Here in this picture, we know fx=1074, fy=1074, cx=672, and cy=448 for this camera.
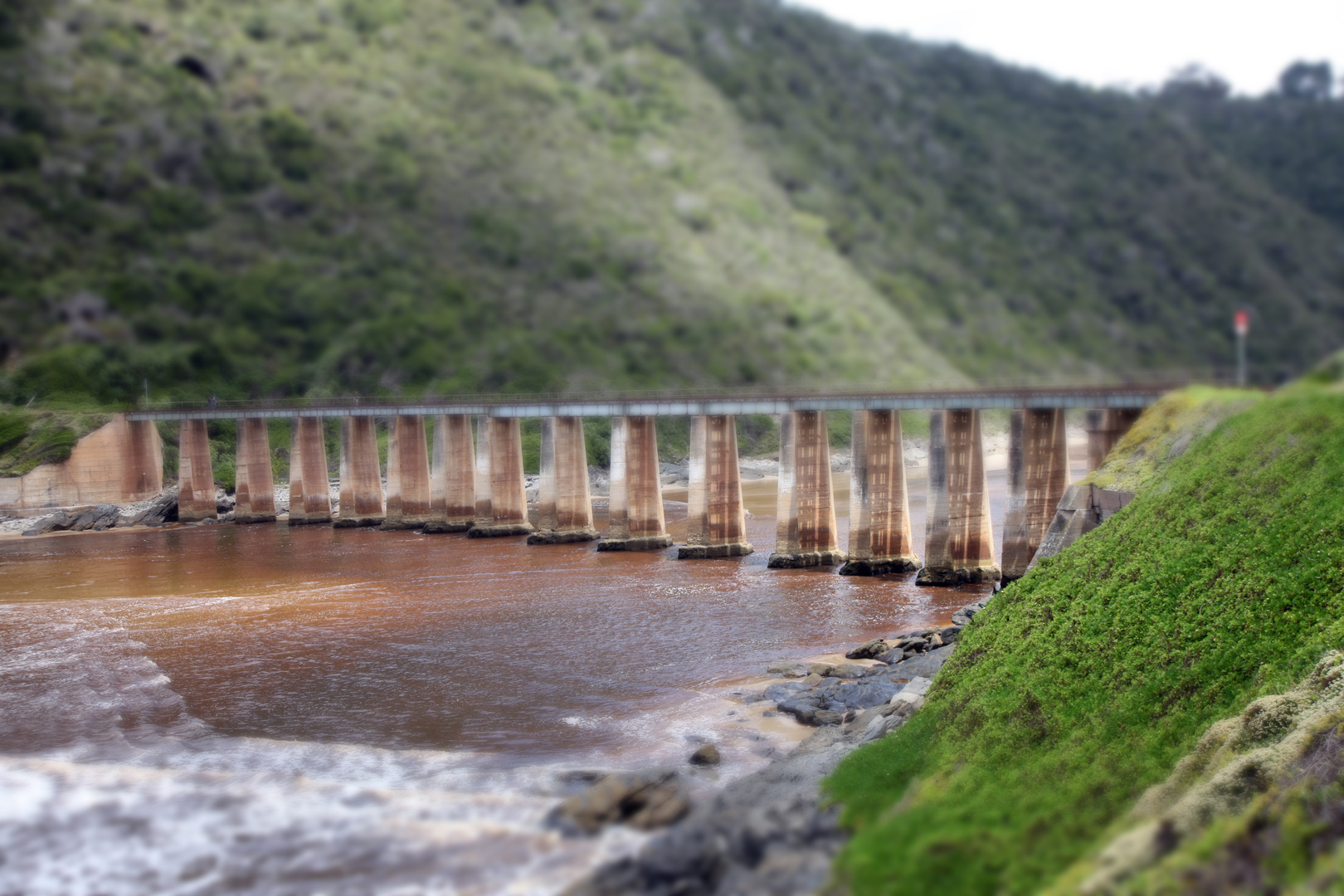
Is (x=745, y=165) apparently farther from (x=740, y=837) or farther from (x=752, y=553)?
(x=740, y=837)

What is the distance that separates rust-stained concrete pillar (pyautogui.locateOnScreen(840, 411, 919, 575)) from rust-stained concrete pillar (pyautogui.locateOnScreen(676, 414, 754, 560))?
8.09 meters

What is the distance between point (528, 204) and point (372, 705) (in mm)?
118838

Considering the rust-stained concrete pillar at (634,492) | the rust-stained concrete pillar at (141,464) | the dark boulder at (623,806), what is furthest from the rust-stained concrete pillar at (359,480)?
the dark boulder at (623,806)

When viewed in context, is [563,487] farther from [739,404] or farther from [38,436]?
[38,436]

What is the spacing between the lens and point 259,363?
113 meters

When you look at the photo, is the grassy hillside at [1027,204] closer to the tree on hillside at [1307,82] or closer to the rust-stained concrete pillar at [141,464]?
the tree on hillside at [1307,82]

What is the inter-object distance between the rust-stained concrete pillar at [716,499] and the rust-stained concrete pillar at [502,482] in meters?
15.6

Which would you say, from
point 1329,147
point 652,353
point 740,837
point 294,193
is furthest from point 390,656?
point 294,193

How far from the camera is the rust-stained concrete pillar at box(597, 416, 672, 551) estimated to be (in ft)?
186

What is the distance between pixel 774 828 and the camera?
53.4 ft

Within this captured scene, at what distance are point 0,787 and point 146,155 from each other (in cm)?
12867

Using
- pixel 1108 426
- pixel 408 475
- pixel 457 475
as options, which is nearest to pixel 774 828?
pixel 1108 426

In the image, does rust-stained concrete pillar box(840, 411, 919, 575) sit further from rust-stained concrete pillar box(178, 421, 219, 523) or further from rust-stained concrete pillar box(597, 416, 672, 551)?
rust-stained concrete pillar box(178, 421, 219, 523)

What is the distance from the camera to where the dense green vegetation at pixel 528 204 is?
104 m
